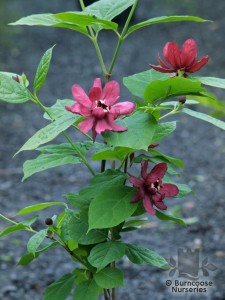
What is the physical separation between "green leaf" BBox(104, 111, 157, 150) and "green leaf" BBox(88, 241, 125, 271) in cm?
29

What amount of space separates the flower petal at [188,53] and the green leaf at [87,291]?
0.51 meters

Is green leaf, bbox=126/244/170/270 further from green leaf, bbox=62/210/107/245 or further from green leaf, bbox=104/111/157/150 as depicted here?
green leaf, bbox=104/111/157/150

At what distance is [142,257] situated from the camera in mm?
1327

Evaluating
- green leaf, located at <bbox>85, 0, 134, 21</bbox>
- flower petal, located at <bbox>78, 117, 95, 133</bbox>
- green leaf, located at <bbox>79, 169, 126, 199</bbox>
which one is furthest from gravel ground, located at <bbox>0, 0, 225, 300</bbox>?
flower petal, located at <bbox>78, 117, 95, 133</bbox>

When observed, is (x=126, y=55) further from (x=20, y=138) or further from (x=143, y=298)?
(x=143, y=298)

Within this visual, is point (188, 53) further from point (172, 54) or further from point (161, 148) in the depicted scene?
point (161, 148)

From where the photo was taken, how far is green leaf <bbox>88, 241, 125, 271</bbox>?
1.22 m

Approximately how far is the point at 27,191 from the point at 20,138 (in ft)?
2.96

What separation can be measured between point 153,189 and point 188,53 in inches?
10.5

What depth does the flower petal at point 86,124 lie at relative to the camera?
105cm

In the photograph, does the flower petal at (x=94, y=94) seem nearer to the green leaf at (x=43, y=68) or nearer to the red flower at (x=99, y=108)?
the red flower at (x=99, y=108)

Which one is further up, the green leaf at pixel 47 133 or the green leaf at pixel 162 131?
the green leaf at pixel 47 133

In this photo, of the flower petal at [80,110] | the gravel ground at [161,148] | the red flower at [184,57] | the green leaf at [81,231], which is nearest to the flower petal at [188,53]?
the red flower at [184,57]

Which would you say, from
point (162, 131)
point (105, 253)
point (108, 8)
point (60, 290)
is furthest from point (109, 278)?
point (108, 8)
